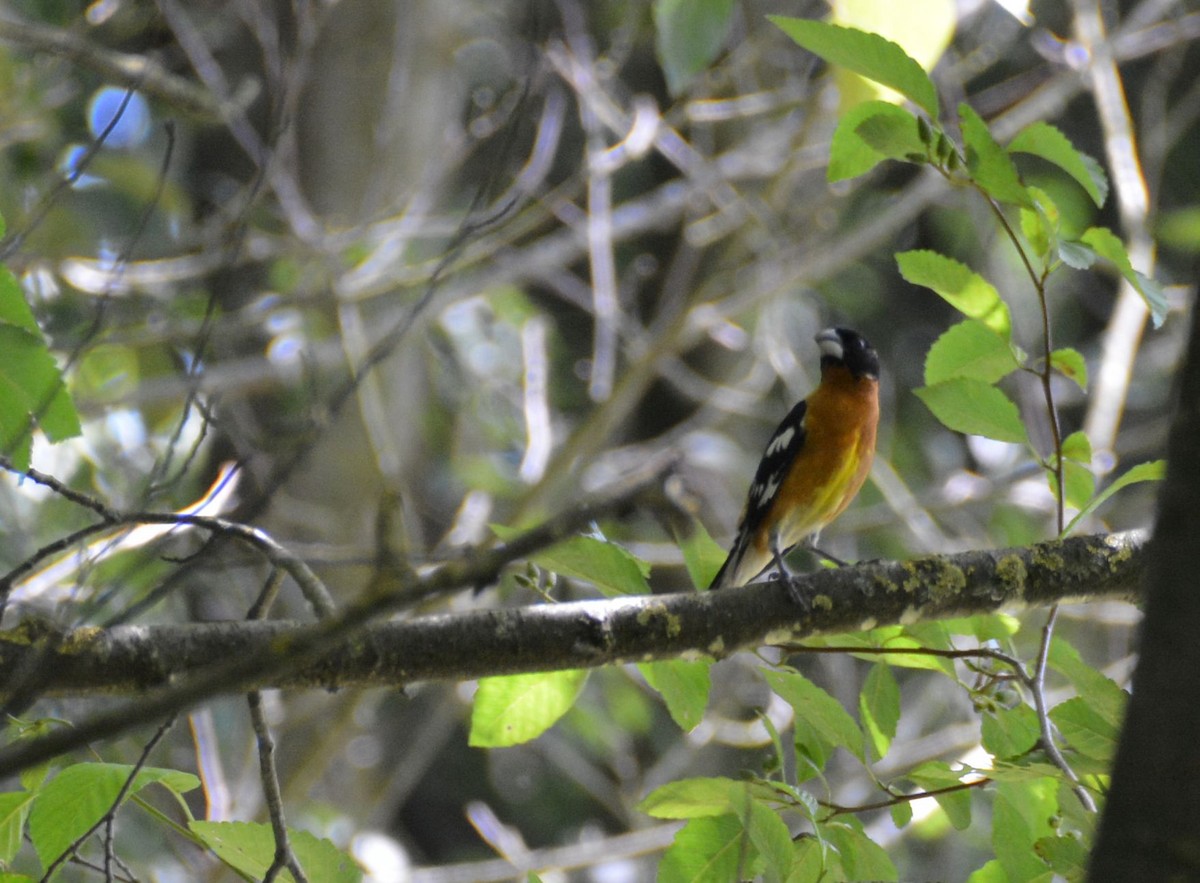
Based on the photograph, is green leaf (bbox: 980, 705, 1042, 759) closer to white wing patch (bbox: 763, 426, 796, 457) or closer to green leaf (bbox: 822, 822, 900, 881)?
green leaf (bbox: 822, 822, 900, 881)

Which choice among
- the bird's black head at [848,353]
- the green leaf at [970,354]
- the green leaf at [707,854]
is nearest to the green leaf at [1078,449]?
the green leaf at [970,354]

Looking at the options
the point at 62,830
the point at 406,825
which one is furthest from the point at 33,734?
the point at 406,825

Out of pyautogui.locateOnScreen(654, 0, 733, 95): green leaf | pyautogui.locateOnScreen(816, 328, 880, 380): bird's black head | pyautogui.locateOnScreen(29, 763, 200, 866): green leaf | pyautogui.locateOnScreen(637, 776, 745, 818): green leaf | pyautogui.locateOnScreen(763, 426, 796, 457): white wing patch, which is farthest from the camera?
pyautogui.locateOnScreen(816, 328, 880, 380): bird's black head

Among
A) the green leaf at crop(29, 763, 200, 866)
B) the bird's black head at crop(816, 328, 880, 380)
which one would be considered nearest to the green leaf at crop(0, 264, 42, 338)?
the green leaf at crop(29, 763, 200, 866)

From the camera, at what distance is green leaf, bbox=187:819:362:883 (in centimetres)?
174

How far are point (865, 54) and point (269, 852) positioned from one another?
1.45m

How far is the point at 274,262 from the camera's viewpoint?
6074 millimetres

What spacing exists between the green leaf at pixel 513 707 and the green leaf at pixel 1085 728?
788mm

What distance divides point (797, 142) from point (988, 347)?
3203mm

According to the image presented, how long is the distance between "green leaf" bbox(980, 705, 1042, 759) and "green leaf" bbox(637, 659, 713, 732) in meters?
0.47

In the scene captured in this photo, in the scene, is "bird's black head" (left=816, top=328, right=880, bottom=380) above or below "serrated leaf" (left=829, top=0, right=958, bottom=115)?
above

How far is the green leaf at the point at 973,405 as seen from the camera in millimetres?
2090

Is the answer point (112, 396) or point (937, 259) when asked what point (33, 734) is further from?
point (112, 396)

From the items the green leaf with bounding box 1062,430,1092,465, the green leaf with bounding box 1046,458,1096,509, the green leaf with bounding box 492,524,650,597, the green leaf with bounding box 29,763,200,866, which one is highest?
the green leaf with bounding box 492,524,650,597
